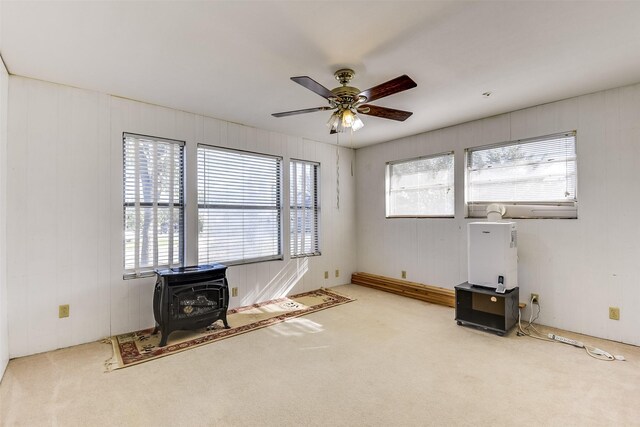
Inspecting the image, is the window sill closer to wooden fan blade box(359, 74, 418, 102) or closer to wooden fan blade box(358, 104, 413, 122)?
wooden fan blade box(358, 104, 413, 122)

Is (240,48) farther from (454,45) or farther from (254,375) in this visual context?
(254,375)

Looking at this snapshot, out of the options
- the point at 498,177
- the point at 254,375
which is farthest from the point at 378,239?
the point at 254,375

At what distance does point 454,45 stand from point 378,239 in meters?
3.54

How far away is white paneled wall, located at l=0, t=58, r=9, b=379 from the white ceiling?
238 mm

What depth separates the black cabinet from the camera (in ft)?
10.4

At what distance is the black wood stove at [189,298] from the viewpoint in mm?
2967

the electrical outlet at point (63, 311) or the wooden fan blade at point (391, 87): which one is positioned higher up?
the wooden fan blade at point (391, 87)

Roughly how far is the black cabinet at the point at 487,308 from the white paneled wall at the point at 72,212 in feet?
10.8

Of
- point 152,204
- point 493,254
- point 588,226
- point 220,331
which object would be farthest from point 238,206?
point 588,226

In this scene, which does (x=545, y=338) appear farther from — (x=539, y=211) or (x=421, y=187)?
(x=421, y=187)

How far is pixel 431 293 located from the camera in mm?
4379

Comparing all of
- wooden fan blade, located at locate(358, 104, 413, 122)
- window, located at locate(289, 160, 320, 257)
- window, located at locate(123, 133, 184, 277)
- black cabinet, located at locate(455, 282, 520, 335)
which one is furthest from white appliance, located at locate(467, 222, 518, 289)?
window, located at locate(123, 133, 184, 277)

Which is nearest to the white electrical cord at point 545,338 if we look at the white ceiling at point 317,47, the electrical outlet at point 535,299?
the electrical outlet at point 535,299

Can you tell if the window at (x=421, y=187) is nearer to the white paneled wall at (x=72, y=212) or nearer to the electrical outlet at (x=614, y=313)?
the electrical outlet at (x=614, y=313)
